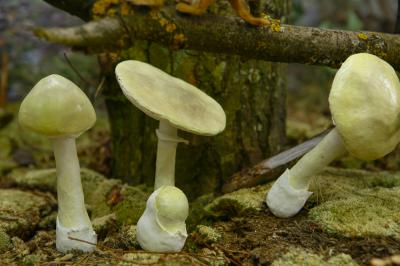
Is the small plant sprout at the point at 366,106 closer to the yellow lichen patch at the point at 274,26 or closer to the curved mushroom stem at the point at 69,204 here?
the yellow lichen patch at the point at 274,26

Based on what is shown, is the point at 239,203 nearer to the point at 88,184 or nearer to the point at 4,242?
the point at 88,184

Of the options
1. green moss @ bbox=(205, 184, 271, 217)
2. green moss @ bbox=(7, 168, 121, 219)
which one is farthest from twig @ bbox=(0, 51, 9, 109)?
green moss @ bbox=(205, 184, 271, 217)

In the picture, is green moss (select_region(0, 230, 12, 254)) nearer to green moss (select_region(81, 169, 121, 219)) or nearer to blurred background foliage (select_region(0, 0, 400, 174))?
green moss (select_region(81, 169, 121, 219))

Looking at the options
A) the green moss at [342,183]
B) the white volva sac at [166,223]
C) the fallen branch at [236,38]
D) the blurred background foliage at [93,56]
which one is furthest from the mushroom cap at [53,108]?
the blurred background foliage at [93,56]

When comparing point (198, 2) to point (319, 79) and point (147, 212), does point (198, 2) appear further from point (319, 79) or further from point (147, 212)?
point (319, 79)

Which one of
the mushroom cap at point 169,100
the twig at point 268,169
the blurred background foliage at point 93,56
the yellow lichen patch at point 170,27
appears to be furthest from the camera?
the blurred background foliage at point 93,56
